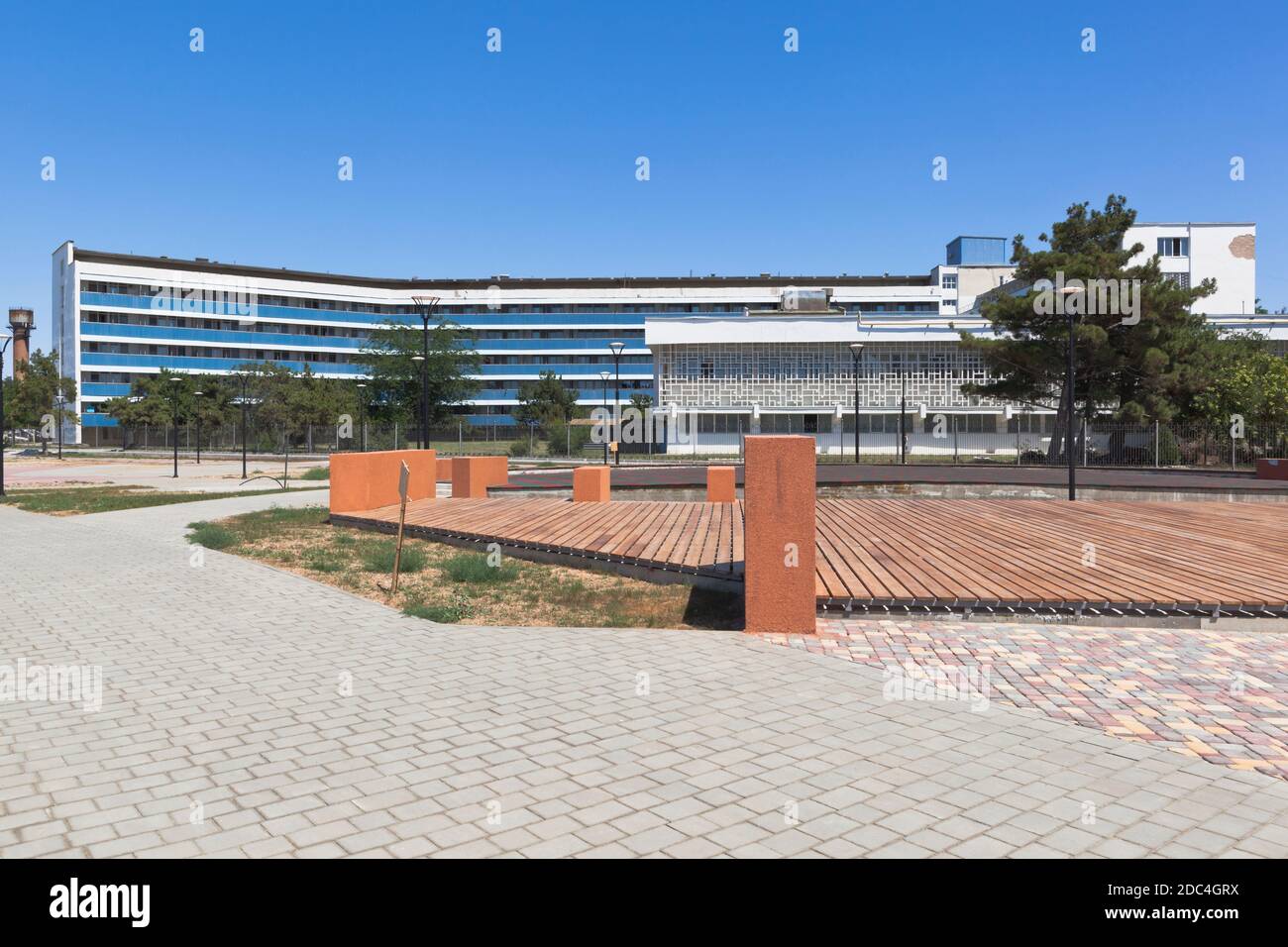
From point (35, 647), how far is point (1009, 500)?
15.4 m

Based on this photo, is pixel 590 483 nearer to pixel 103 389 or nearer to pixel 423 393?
pixel 423 393

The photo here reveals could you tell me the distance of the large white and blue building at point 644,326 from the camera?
5616cm

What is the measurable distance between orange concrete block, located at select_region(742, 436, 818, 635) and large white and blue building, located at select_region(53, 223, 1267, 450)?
48.6 metres

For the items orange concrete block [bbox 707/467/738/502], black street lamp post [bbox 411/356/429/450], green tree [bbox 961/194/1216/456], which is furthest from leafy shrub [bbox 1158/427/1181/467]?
black street lamp post [bbox 411/356/429/450]

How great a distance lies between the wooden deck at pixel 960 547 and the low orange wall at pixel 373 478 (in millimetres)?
420

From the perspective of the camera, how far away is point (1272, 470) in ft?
88.6

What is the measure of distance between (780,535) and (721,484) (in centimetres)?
1045

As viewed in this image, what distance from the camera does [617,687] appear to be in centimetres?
607

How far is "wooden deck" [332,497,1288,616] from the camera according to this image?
816cm

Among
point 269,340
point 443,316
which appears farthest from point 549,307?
point 269,340

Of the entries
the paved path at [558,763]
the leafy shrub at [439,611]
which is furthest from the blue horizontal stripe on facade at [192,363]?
the paved path at [558,763]

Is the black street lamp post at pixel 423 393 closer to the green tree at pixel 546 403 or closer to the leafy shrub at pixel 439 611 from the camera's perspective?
the green tree at pixel 546 403

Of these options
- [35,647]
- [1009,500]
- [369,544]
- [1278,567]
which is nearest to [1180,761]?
[1278,567]

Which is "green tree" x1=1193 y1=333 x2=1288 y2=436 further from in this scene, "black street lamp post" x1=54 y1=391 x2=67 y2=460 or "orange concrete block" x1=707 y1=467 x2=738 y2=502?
"black street lamp post" x1=54 y1=391 x2=67 y2=460
